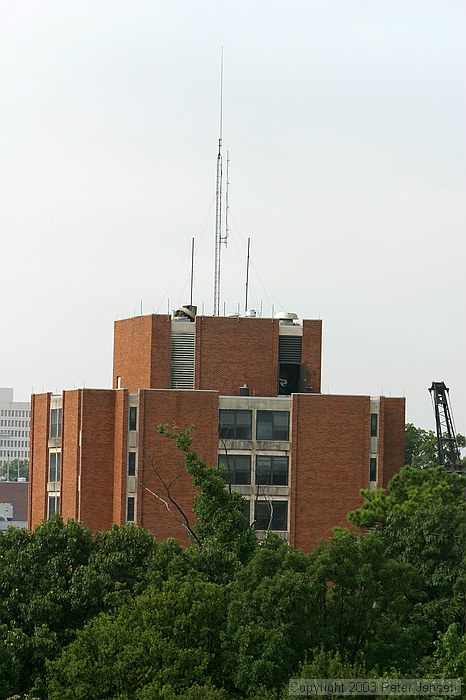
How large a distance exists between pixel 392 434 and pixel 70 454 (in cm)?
1985

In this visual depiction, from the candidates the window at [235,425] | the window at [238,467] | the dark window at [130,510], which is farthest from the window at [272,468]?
the dark window at [130,510]

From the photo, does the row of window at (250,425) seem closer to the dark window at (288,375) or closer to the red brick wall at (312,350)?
the dark window at (288,375)

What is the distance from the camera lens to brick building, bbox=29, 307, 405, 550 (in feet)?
286

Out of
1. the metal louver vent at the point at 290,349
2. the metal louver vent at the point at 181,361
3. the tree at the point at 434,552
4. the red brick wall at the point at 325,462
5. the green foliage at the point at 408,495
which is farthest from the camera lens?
the metal louver vent at the point at 290,349

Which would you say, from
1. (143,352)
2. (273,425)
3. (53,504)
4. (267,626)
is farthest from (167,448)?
(267,626)

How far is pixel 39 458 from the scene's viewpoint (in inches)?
3772

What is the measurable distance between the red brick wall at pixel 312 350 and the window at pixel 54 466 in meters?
16.6

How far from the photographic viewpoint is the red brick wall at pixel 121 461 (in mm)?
87188

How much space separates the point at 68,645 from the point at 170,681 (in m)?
6.31

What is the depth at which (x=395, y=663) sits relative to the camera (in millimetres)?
48531

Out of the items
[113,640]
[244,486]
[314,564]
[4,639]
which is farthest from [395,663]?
[244,486]

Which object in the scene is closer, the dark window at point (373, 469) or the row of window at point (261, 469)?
the dark window at point (373, 469)

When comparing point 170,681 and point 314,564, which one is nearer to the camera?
point 170,681

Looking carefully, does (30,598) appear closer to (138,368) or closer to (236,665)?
(236,665)
